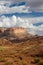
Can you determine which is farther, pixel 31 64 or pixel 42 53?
pixel 42 53

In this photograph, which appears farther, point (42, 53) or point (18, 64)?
point (42, 53)

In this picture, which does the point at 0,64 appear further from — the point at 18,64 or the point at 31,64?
the point at 31,64

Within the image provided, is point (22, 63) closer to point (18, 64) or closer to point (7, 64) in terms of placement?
point (18, 64)

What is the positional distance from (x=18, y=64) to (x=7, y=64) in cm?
237

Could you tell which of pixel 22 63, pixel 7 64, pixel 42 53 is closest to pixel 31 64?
pixel 22 63

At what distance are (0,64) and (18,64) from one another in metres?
2.87

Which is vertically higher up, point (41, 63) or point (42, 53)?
point (42, 53)

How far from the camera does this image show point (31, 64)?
39.9 metres

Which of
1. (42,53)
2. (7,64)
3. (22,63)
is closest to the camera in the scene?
(7,64)

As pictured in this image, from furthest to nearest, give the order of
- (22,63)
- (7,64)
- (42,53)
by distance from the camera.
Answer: (42,53) < (22,63) < (7,64)

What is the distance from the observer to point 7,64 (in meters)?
36.8

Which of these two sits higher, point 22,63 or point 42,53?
point 42,53

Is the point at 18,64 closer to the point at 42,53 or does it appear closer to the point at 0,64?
the point at 0,64

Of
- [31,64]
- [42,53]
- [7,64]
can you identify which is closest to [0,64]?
[7,64]
